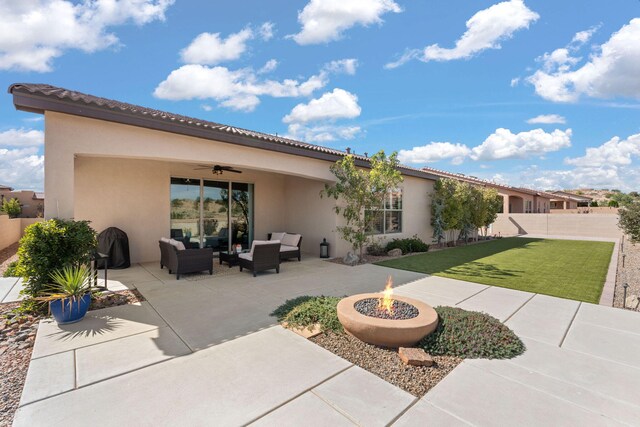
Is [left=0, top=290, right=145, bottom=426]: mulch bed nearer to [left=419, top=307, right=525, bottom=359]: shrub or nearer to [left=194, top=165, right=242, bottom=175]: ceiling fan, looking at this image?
[left=419, top=307, right=525, bottom=359]: shrub

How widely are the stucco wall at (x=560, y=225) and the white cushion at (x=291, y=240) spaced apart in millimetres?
19668

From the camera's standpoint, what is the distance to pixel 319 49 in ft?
40.6

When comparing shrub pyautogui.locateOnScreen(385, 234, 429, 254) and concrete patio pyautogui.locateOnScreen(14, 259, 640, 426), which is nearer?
concrete patio pyautogui.locateOnScreen(14, 259, 640, 426)

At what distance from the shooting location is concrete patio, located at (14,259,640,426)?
2541 mm

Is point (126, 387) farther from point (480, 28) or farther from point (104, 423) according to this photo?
point (480, 28)

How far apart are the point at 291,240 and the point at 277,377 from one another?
7463mm

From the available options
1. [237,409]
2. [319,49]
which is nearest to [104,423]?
[237,409]

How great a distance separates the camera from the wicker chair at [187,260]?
7.45 m

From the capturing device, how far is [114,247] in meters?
8.65

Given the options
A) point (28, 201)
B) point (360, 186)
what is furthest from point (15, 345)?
point (28, 201)

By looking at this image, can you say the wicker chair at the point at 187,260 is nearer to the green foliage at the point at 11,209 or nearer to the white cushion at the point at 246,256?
the white cushion at the point at 246,256

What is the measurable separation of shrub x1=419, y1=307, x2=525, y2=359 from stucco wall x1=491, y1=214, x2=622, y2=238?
73.1 ft

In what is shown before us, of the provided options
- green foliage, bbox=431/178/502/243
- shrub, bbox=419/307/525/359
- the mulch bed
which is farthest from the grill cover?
green foliage, bbox=431/178/502/243

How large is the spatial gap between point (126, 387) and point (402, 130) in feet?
58.1
